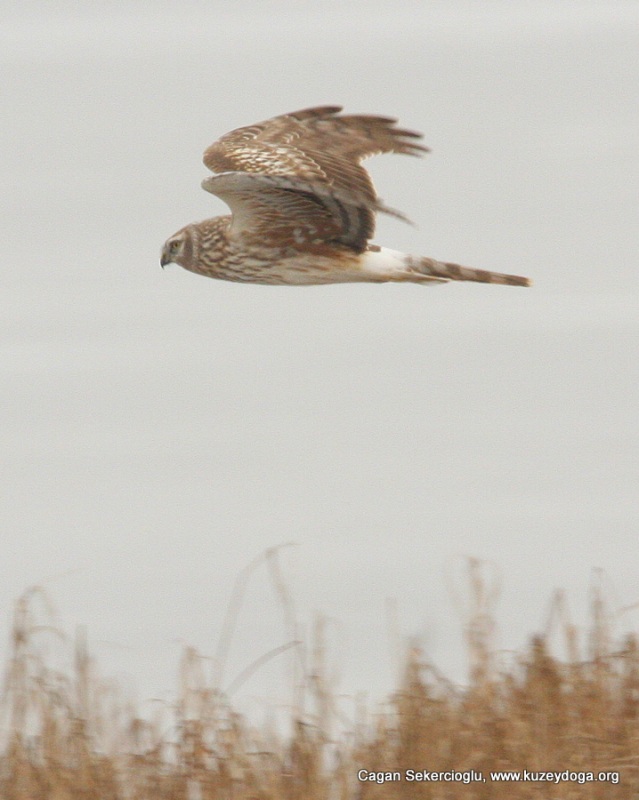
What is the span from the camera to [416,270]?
7.55 meters

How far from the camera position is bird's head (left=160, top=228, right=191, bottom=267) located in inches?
320

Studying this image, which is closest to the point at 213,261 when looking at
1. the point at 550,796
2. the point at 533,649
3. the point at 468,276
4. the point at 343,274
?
the point at 343,274

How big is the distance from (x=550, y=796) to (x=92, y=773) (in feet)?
4.50

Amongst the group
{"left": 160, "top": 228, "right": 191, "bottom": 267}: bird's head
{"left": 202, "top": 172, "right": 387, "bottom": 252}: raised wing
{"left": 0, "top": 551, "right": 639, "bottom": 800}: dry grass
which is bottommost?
{"left": 0, "top": 551, "right": 639, "bottom": 800}: dry grass

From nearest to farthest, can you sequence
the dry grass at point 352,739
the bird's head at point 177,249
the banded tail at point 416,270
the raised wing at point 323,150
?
the dry grass at point 352,739
the raised wing at point 323,150
the banded tail at point 416,270
the bird's head at point 177,249

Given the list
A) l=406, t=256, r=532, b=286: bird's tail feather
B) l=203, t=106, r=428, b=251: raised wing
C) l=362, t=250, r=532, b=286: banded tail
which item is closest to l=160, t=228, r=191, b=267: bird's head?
l=203, t=106, r=428, b=251: raised wing

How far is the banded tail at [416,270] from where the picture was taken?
749cm

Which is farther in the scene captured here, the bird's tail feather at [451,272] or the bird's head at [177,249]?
the bird's head at [177,249]

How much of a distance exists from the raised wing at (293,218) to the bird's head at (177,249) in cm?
41

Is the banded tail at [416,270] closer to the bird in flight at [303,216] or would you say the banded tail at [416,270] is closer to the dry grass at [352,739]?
the bird in flight at [303,216]

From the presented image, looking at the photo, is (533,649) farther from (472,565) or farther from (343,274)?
(343,274)

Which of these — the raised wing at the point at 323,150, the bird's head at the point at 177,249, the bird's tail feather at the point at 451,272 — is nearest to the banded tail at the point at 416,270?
the bird's tail feather at the point at 451,272

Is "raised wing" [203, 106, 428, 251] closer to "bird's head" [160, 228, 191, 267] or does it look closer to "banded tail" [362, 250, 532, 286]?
"banded tail" [362, 250, 532, 286]

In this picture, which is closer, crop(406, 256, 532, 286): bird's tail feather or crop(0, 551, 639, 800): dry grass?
crop(0, 551, 639, 800): dry grass
